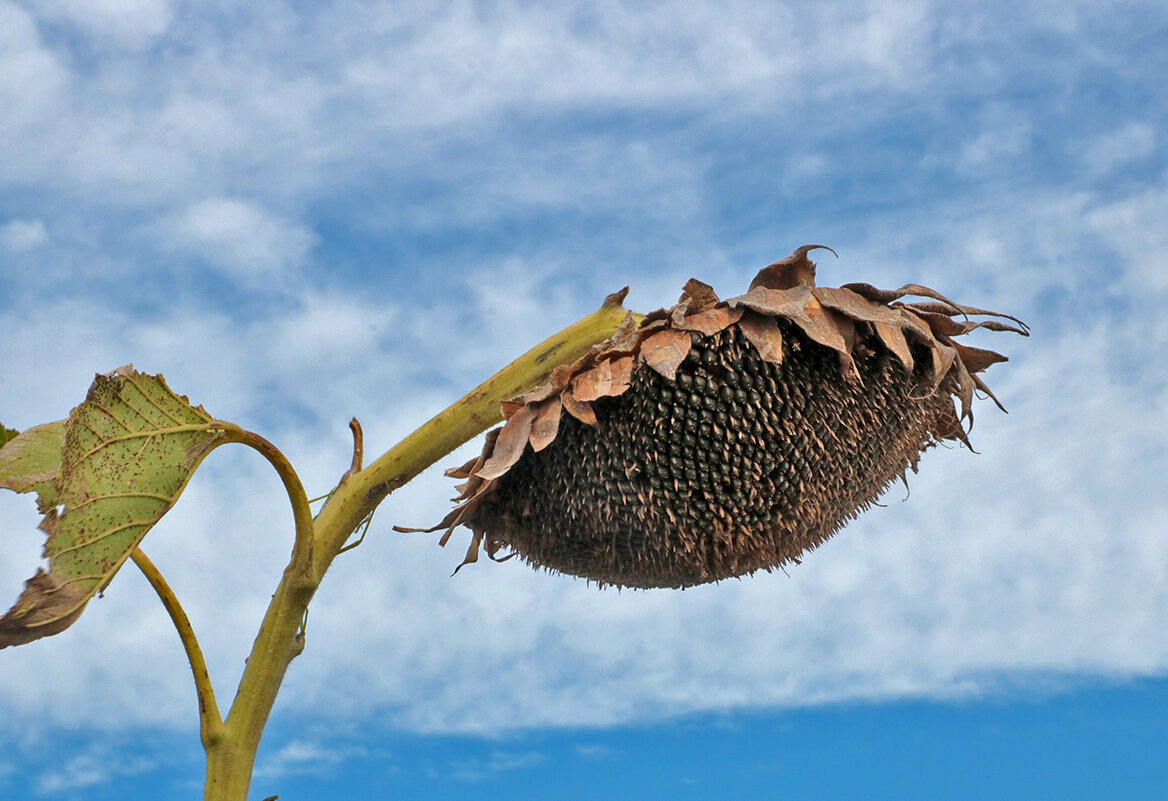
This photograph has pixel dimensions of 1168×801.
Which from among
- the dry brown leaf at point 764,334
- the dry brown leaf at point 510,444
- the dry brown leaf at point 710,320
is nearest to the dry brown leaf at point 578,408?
the dry brown leaf at point 510,444

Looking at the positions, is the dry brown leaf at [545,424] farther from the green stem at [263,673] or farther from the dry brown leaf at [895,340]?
the dry brown leaf at [895,340]

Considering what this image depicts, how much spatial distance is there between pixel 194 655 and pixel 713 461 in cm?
143

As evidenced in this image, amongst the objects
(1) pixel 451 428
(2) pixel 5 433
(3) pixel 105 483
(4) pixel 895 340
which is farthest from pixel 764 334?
(2) pixel 5 433

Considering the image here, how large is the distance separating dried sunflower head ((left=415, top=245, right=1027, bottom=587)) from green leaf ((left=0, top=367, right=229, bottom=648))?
0.64 metres

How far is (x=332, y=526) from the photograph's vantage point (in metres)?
2.82

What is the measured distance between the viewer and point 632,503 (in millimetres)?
2400

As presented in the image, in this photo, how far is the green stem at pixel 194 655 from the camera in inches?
106

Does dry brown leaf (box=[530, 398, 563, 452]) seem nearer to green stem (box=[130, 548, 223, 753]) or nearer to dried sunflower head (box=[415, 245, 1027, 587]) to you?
dried sunflower head (box=[415, 245, 1027, 587])

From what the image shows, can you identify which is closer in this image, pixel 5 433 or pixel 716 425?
pixel 716 425

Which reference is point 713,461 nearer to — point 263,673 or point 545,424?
point 545,424

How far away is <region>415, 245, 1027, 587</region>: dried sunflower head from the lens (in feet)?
7.66

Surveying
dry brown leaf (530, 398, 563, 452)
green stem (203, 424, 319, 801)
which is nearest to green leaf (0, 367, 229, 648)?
green stem (203, 424, 319, 801)

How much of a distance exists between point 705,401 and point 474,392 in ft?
2.42

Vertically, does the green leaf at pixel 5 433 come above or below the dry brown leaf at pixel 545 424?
above
